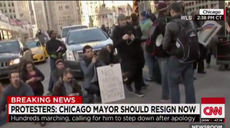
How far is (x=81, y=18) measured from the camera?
119625 mm

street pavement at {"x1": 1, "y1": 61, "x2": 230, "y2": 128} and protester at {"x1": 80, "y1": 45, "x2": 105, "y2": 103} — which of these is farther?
protester at {"x1": 80, "y1": 45, "x2": 105, "y2": 103}

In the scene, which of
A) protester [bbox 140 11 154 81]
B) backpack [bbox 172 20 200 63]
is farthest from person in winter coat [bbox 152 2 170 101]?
protester [bbox 140 11 154 81]

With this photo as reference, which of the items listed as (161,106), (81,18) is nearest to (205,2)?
(81,18)

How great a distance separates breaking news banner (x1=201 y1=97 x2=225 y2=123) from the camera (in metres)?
2.82

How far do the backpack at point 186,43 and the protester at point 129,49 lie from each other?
1.66 meters

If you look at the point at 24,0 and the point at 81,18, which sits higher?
the point at 24,0

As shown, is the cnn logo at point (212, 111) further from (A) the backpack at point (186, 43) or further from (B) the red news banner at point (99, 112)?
(A) the backpack at point (186, 43)

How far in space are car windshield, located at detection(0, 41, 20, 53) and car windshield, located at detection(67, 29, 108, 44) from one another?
2915 millimetres

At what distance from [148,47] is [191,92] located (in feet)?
4.73

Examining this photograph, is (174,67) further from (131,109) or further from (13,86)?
(13,86)

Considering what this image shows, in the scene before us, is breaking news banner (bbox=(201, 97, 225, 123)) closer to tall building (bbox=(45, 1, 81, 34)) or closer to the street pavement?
the street pavement

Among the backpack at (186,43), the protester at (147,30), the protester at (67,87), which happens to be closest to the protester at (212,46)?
the protester at (147,30)

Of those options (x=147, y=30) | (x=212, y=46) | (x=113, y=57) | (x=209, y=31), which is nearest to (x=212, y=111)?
(x=209, y=31)

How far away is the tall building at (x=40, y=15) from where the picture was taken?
458 ft
